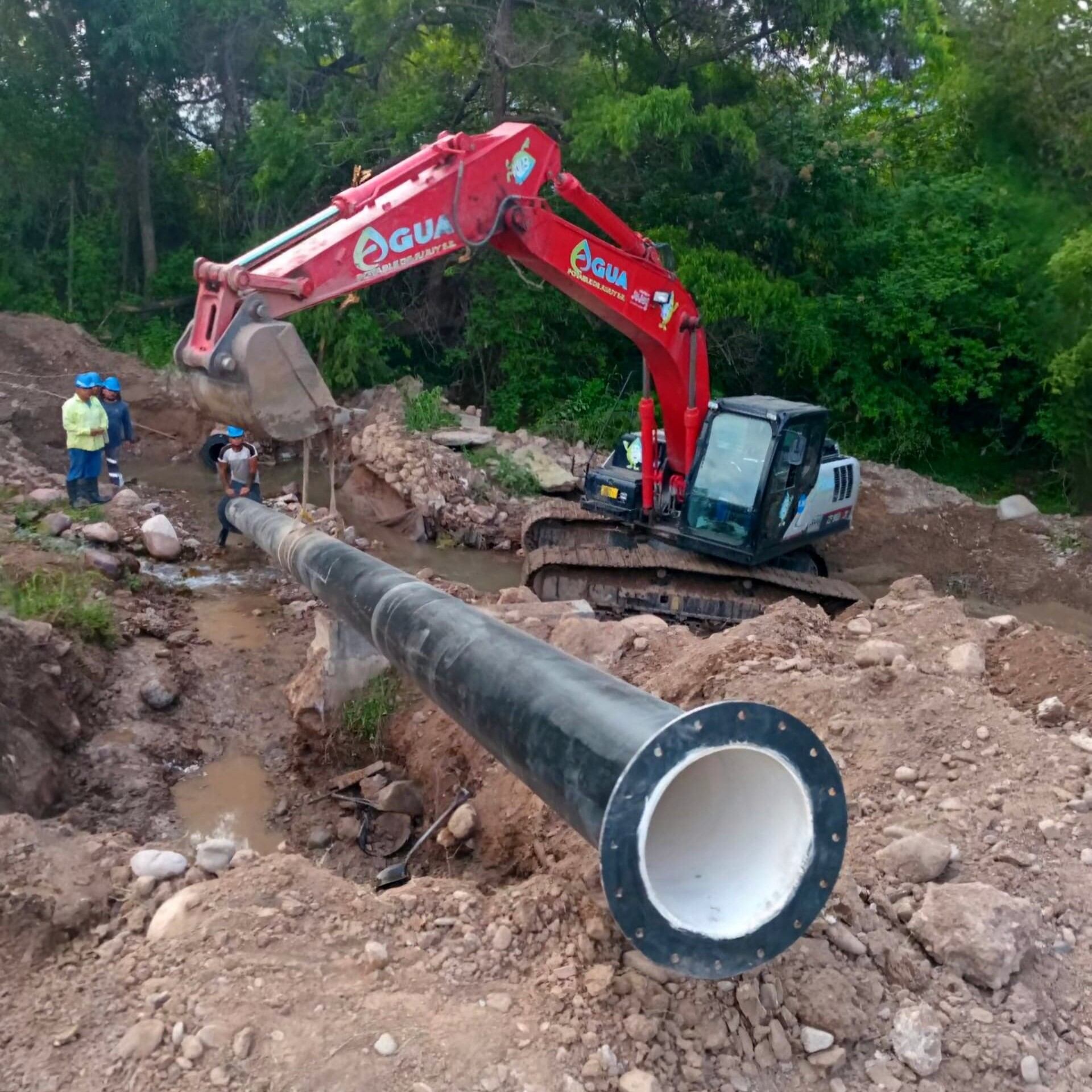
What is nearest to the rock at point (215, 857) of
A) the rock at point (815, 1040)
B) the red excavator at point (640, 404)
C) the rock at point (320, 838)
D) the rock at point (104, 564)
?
the rock at point (320, 838)

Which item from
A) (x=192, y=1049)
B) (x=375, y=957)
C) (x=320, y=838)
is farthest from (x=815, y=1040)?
(x=320, y=838)

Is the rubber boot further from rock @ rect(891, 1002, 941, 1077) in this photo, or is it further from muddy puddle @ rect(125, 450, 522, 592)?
rock @ rect(891, 1002, 941, 1077)

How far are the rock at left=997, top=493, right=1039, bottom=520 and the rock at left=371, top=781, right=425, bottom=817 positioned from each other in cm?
1071

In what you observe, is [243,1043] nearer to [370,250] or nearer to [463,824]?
[463,824]

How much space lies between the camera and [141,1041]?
301cm

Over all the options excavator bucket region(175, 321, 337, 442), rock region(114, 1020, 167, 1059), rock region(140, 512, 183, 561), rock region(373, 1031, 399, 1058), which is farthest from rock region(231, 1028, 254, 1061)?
rock region(140, 512, 183, 561)

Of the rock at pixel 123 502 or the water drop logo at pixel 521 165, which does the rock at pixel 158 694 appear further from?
the water drop logo at pixel 521 165

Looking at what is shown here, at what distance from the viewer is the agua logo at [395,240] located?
22.6 feet

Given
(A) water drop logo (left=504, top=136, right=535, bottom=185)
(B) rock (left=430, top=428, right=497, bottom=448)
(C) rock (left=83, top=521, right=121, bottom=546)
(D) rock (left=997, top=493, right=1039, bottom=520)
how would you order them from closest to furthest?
1. (A) water drop logo (left=504, top=136, right=535, bottom=185)
2. (C) rock (left=83, top=521, right=121, bottom=546)
3. (D) rock (left=997, top=493, right=1039, bottom=520)
4. (B) rock (left=430, top=428, right=497, bottom=448)

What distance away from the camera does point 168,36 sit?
18.4 metres

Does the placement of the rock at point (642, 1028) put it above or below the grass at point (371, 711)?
above

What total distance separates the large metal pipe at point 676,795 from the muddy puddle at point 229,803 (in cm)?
250

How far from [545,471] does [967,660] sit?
8.93m

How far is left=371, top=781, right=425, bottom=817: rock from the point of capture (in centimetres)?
589
